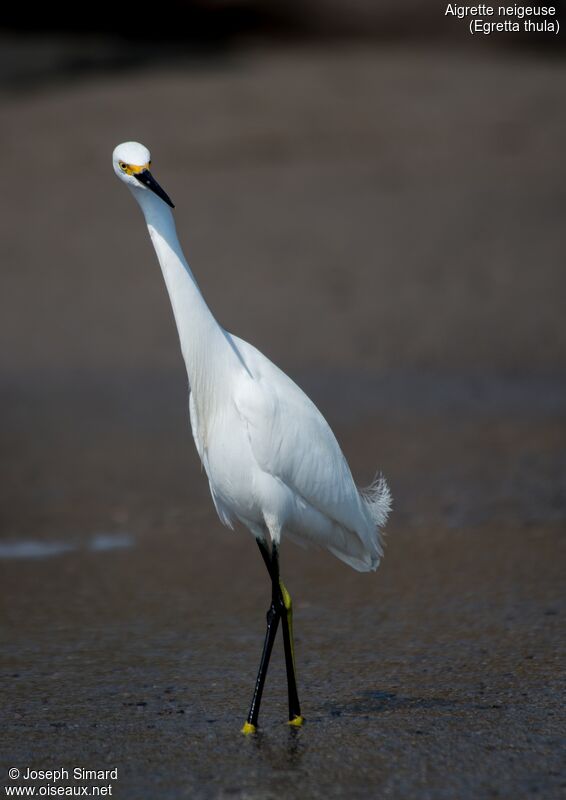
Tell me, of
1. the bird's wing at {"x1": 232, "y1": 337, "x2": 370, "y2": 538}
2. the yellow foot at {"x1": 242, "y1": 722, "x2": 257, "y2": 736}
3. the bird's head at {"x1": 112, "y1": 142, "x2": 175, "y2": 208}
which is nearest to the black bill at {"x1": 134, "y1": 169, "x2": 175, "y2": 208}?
the bird's head at {"x1": 112, "y1": 142, "x2": 175, "y2": 208}

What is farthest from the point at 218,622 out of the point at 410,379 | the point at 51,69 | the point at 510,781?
the point at 51,69

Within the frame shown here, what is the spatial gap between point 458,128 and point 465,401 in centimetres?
587

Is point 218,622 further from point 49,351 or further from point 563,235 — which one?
point 563,235

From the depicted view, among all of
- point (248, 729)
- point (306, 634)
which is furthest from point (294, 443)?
point (306, 634)

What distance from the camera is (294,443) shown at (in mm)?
4273

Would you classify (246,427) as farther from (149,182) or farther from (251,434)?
(149,182)

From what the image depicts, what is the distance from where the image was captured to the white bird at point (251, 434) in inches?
163

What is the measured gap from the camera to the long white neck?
→ 4117 millimetres

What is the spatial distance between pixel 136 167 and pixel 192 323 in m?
0.59

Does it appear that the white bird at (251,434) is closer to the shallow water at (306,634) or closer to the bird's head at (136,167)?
the bird's head at (136,167)

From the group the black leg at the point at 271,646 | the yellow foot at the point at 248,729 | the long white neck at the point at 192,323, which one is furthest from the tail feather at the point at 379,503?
the yellow foot at the point at 248,729

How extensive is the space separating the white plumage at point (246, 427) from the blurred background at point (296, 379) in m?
0.74

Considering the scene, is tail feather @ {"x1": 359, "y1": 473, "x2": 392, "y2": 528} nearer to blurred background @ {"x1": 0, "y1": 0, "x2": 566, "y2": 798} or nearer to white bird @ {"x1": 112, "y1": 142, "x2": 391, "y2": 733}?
white bird @ {"x1": 112, "y1": 142, "x2": 391, "y2": 733}

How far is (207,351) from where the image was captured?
4.23m
